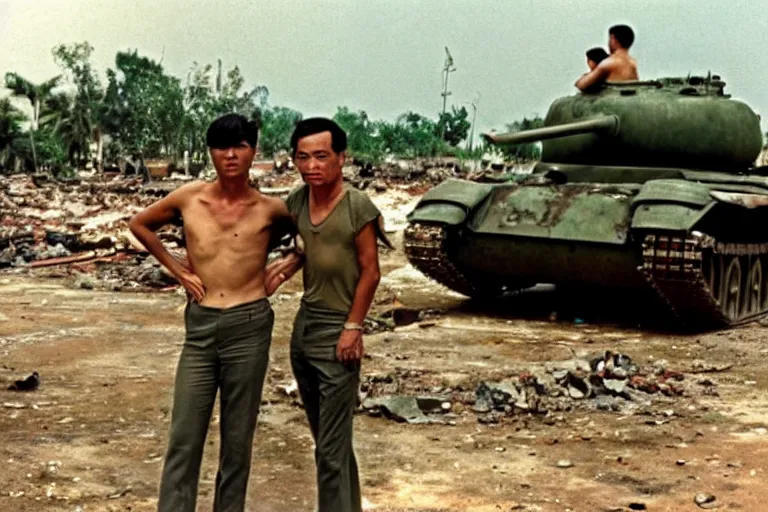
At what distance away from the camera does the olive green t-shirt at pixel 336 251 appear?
13.5 ft

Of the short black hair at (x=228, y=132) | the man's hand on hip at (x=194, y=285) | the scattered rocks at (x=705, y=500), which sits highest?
the short black hair at (x=228, y=132)

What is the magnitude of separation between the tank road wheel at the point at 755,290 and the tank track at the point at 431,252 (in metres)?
2.93

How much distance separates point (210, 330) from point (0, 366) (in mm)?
5156

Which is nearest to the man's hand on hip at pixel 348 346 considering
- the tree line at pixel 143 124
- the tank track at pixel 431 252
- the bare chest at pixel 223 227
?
the bare chest at pixel 223 227

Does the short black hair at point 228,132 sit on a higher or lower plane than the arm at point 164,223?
higher

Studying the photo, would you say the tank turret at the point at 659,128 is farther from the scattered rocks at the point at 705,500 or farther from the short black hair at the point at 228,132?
the short black hair at the point at 228,132

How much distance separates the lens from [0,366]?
8.65m

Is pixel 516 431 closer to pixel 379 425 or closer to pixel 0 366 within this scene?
pixel 379 425

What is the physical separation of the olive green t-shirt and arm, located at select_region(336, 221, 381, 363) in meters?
0.03

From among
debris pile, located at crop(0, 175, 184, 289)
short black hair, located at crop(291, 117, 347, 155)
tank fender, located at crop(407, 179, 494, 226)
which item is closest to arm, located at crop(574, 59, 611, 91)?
tank fender, located at crop(407, 179, 494, 226)

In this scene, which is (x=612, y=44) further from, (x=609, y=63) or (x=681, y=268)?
(x=681, y=268)

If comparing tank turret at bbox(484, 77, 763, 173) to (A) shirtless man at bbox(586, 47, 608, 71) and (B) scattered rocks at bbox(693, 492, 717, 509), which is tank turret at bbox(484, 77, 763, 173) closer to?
(A) shirtless man at bbox(586, 47, 608, 71)

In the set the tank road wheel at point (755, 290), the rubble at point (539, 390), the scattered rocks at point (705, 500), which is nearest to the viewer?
the scattered rocks at point (705, 500)

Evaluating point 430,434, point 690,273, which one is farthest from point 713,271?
A: point 430,434
